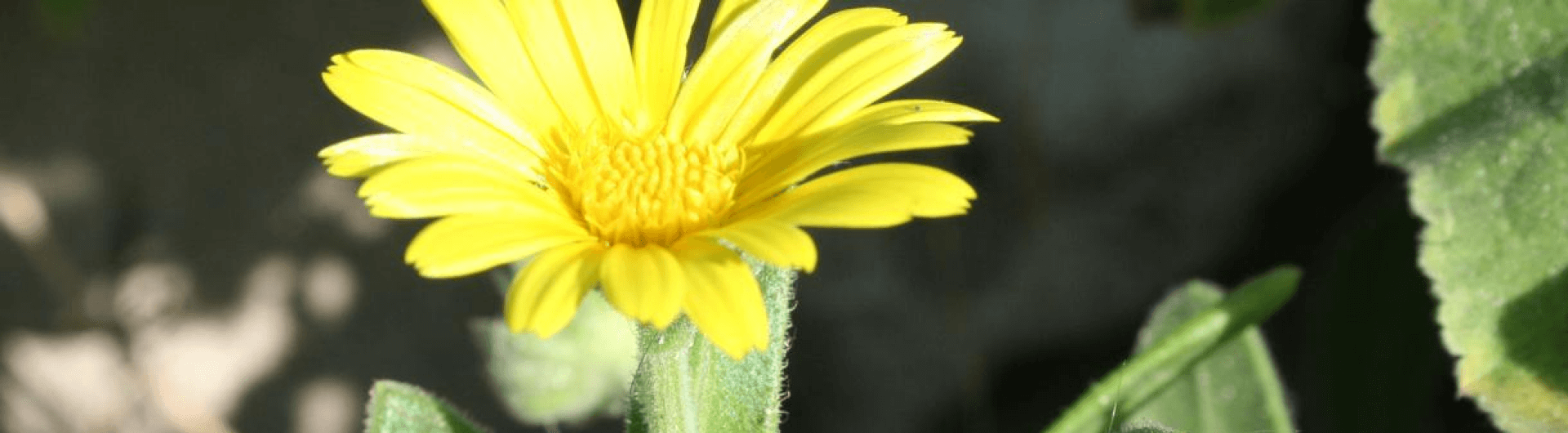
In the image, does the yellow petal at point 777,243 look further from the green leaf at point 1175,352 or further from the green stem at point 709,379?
the green leaf at point 1175,352

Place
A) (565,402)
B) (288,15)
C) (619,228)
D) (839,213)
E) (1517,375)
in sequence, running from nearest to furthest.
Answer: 1. (839,213)
2. (619,228)
3. (1517,375)
4. (565,402)
5. (288,15)

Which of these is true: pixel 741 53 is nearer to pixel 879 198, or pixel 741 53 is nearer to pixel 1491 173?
pixel 879 198

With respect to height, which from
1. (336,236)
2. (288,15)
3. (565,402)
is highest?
(288,15)

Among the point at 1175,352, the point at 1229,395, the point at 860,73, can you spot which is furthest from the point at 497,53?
the point at 1229,395

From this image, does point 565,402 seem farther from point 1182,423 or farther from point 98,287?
point 98,287

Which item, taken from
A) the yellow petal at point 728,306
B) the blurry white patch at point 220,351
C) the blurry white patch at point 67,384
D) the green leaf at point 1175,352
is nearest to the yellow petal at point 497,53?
the yellow petal at point 728,306

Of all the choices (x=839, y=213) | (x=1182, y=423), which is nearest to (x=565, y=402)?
(x=1182, y=423)
